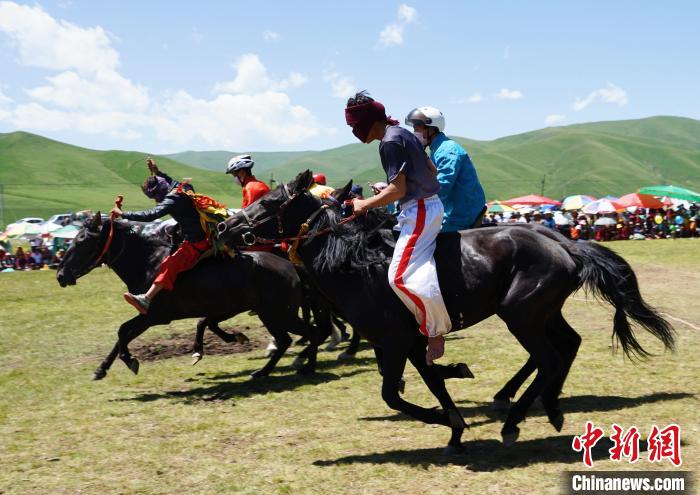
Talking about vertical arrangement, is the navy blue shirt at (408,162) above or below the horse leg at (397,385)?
above

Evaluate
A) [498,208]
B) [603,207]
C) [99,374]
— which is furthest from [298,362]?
[498,208]

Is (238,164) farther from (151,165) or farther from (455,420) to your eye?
(455,420)

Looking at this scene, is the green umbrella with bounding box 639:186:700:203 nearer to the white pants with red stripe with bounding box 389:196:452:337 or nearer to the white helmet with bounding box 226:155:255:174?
the white helmet with bounding box 226:155:255:174

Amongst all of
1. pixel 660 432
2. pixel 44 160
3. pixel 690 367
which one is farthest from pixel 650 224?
pixel 44 160

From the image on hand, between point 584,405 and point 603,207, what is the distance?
102ft

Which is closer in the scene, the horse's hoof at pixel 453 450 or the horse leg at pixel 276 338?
the horse's hoof at pixel 453 450

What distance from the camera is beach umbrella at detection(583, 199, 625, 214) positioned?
35.2 meters

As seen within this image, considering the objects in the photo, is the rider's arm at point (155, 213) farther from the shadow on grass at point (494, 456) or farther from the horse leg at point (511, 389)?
the horse leg at point (511, 389)

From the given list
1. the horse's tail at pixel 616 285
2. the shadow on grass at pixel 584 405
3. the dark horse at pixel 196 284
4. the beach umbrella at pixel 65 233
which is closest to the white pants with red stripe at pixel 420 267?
the horse's tail at pixel 616 285

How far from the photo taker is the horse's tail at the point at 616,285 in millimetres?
5805

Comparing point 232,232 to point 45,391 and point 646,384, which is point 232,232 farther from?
point 646,384

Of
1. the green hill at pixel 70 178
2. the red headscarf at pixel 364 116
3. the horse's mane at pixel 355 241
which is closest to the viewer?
the red headscarf at pixel 364 116

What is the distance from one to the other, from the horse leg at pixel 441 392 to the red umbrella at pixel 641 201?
33.8m

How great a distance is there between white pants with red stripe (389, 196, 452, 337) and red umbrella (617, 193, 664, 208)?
1340 inches
